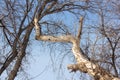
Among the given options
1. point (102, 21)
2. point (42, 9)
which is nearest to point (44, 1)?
point (42, 9)

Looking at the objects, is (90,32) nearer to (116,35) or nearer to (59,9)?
(116,35)

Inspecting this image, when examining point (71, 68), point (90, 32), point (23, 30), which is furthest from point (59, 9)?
point (71, 68)

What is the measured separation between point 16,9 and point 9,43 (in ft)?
4.84

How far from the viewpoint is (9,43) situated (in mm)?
13391

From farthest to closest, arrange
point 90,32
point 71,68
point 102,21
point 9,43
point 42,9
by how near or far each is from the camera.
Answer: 1. point 9,43
2. point 42,9
3. point 102,21
4. point 90,32
5. point 71,68

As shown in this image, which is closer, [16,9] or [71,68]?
[71,68]

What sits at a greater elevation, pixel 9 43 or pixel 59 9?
pixel 59 9

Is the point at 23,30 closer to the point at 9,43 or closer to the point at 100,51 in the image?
the point at 9,43

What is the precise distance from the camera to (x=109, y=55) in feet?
32.6

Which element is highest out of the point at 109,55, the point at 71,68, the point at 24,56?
the point at 71,68

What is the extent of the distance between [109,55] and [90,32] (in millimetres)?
1649

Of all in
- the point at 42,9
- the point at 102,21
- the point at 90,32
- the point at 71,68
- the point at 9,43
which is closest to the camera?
the point at 71,68

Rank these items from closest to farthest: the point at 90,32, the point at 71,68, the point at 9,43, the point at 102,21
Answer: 1. the point at 71,68
2. the point at 90,32
3. the point at 102,21
4. the point at 9,43

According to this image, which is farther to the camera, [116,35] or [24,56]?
[24,56]
